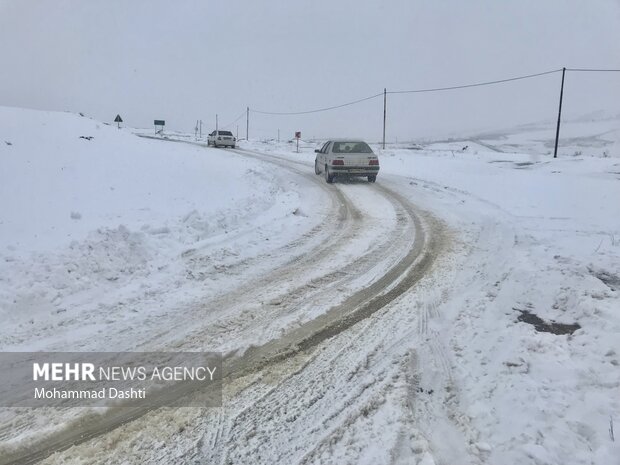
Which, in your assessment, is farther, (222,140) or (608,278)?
(222,140)

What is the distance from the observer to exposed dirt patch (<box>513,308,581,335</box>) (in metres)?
4.33

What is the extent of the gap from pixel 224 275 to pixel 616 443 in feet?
15.0

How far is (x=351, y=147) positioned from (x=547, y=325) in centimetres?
1312

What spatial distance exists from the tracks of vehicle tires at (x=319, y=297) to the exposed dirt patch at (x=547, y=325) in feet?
4.64

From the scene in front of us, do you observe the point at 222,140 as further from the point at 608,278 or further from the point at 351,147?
the point at 608,278

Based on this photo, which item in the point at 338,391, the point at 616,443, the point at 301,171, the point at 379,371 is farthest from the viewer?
the point at 301,171

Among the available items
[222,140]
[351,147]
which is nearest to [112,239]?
[351,147]

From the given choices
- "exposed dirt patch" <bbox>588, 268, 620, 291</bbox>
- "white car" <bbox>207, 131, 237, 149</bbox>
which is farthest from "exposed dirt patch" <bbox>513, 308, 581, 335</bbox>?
"white car" <bbox>207, 131, 237, 149</bbox>

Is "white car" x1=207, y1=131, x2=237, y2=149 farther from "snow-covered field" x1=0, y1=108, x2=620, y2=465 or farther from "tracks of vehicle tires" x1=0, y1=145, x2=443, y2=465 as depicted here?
"tracks of vehicle tires" x1=0, y1=145, x2=443, y2=465

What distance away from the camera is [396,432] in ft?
9.82

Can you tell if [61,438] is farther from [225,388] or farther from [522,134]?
[522,134]

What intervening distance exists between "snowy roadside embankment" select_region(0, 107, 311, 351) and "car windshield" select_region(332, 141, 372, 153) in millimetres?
2590

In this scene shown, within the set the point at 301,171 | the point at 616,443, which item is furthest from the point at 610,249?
the point at 301,171

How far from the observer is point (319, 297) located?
5375 mm
